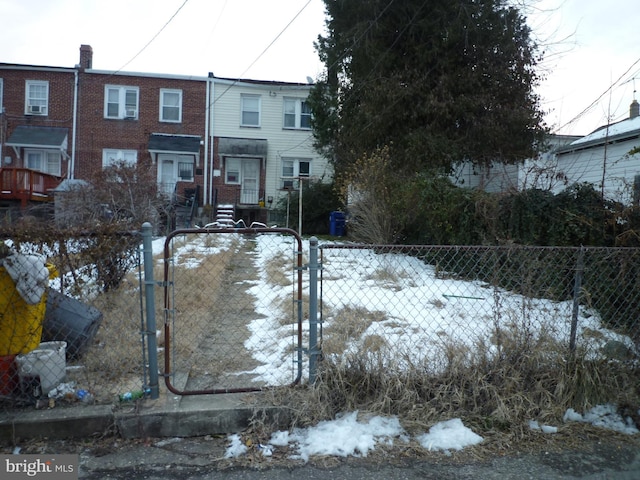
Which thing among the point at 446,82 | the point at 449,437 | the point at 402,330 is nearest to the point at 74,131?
the point at 446,82

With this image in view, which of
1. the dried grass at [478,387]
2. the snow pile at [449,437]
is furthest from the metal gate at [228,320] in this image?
the snow pile at [449,437]

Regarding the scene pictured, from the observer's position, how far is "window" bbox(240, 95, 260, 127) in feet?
71.5

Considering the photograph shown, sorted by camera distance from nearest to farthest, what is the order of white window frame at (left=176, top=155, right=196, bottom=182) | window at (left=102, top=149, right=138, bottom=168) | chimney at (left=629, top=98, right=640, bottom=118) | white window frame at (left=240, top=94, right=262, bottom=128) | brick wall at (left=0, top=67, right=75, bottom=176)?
chimney at (left=629, top=98, right=640, bottom=118) < brick wall at (left=0, top=67, right=75, bottom=176) < window at (left=102, top=149, right=138, bottom=168) < white window frame at (left=176, top=155, right=196, bottom=182) < white window frame at (left=240, top=94, right=262, bottom=128)

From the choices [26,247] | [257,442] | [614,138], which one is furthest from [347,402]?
[614,138]

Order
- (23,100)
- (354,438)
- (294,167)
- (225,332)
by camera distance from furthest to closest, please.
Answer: (294,167) < (23,100) < (225,332) < (354,438)

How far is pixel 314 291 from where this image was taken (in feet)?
12.2

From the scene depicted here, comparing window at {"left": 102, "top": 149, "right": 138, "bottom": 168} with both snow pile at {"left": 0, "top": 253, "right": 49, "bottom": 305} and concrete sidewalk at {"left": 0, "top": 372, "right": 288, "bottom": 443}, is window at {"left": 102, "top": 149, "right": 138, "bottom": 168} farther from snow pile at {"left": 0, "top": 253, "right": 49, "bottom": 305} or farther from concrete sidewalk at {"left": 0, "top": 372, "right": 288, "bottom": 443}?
concrete sidewalk at {"left": 0, "top": 372, "right": 288, "bottom": 443}

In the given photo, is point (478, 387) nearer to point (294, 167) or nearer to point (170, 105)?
point (294, 167)

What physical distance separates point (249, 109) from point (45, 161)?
916 centimetres

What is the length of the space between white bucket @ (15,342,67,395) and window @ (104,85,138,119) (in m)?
19.3

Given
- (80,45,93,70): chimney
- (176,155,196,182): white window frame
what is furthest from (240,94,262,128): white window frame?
(80,45,93,70): chimney

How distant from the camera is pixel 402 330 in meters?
5.01

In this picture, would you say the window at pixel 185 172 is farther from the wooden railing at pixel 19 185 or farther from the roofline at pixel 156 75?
the wooden railing at pixel 19 185

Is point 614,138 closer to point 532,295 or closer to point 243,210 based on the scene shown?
point 532,295
